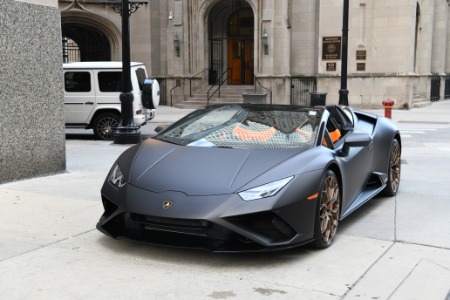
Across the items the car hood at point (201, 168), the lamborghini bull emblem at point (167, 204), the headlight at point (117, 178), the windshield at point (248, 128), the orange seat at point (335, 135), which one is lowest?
the lamborghini bull emblem at point (167, 204)

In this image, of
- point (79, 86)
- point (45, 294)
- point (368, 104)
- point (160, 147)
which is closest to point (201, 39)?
point (368, 104)

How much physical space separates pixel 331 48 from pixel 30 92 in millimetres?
19380

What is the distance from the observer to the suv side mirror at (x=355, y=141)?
18.2 feet

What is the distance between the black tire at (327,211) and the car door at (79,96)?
10.7 meters

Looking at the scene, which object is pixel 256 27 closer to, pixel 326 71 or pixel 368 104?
pixel 326 71

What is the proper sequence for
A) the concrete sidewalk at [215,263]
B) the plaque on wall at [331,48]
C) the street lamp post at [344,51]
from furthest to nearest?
1. the plaque on wall at [331,48]
2. the street lamp post at [344,51]
3. the concrete sidewalk at [215,263]

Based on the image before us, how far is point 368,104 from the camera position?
24859mm

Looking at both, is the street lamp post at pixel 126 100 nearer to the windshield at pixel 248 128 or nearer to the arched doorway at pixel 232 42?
the windshield at pixel 248 128

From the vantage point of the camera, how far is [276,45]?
25.9 metres

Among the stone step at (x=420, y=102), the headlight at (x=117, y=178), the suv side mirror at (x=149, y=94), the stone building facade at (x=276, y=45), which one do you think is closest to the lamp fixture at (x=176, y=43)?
the stone building facade at (x=276, y=45)

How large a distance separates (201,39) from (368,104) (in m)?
9.06

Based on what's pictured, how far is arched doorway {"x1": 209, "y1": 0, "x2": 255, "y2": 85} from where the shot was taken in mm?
28547

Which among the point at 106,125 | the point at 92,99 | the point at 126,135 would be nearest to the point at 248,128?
the point at 126,135

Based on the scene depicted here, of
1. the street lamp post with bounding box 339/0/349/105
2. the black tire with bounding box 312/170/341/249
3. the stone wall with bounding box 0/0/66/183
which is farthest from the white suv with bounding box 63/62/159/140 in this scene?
the black tire with bounding box 312/170/341/249
